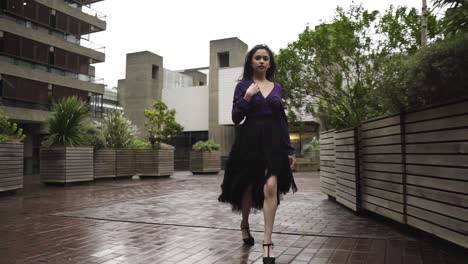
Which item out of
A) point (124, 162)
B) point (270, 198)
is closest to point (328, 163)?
point (270, 198)

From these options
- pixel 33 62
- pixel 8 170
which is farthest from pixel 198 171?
pixel 33 62

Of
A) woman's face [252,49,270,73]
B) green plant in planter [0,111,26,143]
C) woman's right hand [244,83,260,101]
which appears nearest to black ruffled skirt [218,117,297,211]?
woman's right hand [244,83,260,101]

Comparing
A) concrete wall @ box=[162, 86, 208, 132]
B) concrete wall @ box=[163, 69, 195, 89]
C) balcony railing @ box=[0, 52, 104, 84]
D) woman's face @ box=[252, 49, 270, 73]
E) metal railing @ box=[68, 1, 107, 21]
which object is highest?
metal railing @ box=[68, 1, 107, 21]

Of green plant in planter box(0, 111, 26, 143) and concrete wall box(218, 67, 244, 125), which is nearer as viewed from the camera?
green plant in planter box(0, 111, 26, 143)

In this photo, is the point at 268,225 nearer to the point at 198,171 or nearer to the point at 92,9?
the point at 198,171

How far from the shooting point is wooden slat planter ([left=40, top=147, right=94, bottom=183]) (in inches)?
434

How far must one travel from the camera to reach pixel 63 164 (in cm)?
1102

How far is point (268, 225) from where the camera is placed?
2967mm

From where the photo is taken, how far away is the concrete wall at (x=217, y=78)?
1236 inches

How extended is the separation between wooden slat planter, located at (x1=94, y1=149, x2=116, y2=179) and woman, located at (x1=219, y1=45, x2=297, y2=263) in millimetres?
10684

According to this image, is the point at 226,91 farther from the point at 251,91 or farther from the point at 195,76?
the point at 251,91

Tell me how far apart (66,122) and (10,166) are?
8.81 ft

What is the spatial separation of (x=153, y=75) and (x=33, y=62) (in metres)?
13.2

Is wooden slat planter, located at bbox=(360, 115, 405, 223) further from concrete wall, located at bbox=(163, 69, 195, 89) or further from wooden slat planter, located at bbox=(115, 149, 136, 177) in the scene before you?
concrete wall, located at bbox=(163, 69, 195, 89)
